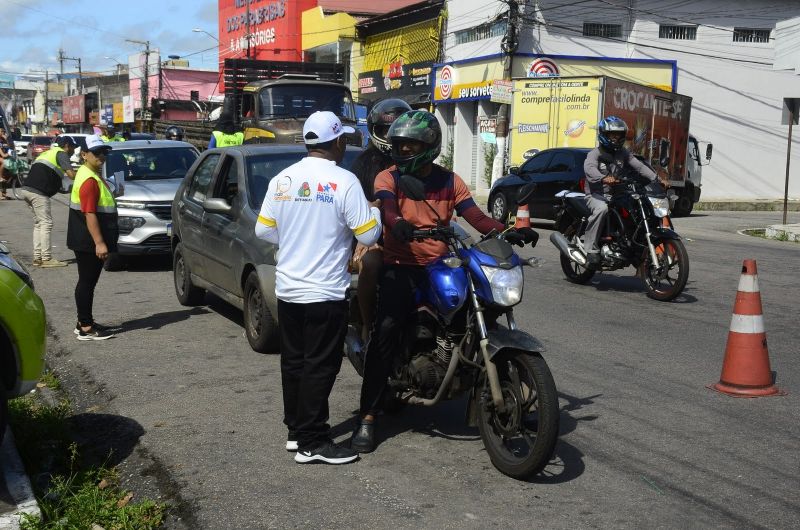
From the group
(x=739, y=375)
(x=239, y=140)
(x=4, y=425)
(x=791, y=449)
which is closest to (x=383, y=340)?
(x=4, y=425)

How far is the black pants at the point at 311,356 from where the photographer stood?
503cm

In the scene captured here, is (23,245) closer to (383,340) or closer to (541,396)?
(383,340)

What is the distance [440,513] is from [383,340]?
1.15 metres

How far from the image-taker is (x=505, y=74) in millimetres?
31750

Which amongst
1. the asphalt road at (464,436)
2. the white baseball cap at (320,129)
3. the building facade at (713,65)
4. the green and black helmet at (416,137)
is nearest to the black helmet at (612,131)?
the asphalt road at (464,436)

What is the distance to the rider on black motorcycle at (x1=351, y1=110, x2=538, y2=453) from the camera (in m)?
5.25

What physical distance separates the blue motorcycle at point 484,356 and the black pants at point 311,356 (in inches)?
18.2

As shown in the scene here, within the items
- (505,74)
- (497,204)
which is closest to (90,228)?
(497,204)

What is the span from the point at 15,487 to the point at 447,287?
7.70 ft

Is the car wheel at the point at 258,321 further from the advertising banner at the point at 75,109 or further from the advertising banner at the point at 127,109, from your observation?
the advertising banner at the point at 75,109

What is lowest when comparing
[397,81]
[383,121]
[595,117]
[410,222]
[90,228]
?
[90,228]

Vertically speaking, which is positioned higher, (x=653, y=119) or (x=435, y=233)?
(x=653, y=119)

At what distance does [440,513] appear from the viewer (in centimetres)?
442

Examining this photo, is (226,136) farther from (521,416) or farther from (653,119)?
(521,416)
